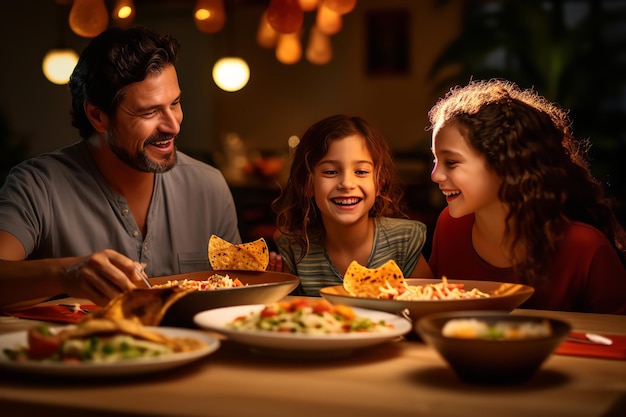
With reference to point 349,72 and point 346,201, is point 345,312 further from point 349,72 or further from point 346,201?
point 349,72

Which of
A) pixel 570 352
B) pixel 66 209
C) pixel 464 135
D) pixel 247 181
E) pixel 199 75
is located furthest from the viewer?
pixel 199 75

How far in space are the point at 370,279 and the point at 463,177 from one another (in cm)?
52

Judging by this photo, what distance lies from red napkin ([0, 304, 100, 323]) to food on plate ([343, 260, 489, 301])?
64cm

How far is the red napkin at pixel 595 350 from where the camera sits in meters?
1.50

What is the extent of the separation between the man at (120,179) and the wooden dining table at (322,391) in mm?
1164

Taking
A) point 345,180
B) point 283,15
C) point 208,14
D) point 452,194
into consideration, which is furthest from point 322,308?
point 283,15

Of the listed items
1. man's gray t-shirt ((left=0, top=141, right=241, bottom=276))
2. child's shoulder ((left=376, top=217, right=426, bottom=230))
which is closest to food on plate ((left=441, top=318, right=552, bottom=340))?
child's shoulder ((left=376, top=217, right=426, bottom=230))

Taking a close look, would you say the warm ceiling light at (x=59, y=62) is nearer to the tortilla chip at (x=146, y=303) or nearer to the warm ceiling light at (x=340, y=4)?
the warm ceiling light at (x=340, y=4)

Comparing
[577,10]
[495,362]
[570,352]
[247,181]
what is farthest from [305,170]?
[577,10]

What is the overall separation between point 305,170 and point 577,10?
265 inches

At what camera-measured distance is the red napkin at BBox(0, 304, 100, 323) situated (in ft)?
6.26

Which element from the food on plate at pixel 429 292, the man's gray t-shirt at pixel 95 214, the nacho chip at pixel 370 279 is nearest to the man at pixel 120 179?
the man's gray t-shirt at pixel 95 214

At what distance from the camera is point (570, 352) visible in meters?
1.52

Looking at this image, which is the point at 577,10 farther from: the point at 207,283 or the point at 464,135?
the point at 207,283
